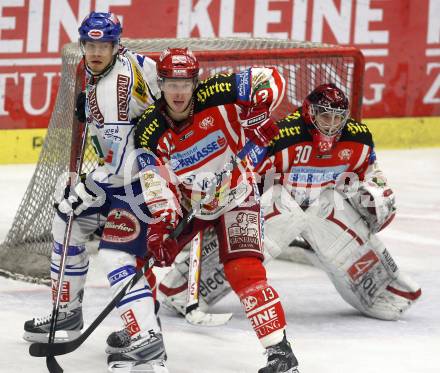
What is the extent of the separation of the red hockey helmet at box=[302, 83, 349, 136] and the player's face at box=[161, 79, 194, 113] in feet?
3.29

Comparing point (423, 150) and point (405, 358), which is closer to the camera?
point (405, 358)

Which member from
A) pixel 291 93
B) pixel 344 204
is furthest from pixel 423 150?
pixel 344 204

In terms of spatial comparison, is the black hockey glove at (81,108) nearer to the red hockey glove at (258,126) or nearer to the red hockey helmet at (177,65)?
the red hockey helmet at (177,65)

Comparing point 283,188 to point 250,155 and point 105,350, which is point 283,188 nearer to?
point 250,155

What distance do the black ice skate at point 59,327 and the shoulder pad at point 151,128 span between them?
84 centimetres

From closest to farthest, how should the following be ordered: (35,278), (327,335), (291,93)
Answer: (327,335)
(35,278)
(291,93)

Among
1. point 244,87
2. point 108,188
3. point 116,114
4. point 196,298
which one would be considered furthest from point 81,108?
point 196,298

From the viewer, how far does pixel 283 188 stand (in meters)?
6.12

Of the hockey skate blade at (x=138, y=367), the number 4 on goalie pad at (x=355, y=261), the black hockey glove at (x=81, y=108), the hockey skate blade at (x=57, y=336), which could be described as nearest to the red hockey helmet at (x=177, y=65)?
the black hockey glove at (x=81, y=108)

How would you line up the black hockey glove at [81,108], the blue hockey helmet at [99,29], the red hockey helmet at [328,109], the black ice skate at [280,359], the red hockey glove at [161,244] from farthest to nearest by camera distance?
1. the red hockey helmet at [328,109]
2. the black hockey glove at [81,108]
3. the blue hockey helmet at [99,29]
4. the red hockey glove at [161,244]
5. the black ice skate at [280,359]

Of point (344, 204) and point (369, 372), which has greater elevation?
point (344, 204)

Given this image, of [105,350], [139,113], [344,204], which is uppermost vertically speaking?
[139,113]

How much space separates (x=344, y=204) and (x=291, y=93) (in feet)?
4.61

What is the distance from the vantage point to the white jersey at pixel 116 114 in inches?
208
